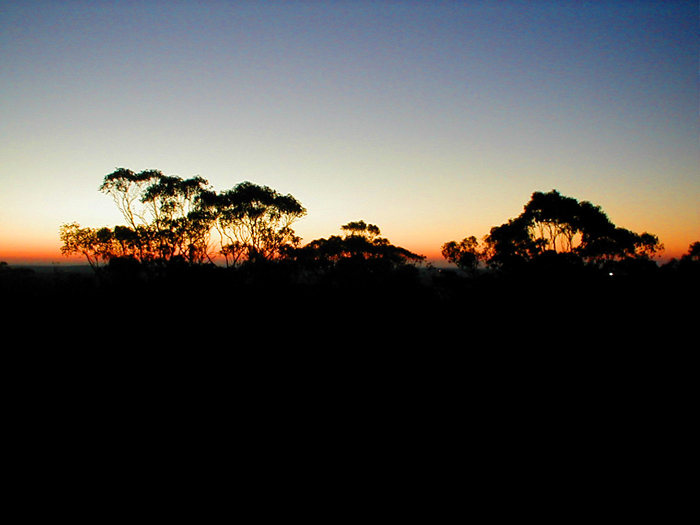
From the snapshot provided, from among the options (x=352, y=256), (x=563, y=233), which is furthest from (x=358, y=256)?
A: (x=563, y=233)

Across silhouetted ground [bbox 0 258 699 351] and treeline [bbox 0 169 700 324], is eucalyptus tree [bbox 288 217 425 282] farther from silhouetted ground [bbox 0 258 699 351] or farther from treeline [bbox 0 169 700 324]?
silhouetted ground [bbox 0 258 699 351]

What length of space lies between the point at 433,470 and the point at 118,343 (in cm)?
1099

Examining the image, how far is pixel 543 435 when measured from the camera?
A: 294 inches

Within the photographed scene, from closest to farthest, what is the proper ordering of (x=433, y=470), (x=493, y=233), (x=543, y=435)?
(x=433, y=470)
(x=543, y=435)
(x=493, y=233)

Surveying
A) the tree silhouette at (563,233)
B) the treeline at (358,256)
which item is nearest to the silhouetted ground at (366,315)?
the treeline at (358,256)

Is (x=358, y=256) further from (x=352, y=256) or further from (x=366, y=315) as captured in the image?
(x=366, y=315)

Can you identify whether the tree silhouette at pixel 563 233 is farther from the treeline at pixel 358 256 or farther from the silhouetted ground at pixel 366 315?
the silhouetted ground at pixel 366 315

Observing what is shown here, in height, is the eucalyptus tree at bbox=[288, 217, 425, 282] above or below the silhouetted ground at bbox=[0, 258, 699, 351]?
above

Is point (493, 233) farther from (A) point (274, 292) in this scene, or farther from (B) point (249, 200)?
(A) point (274, 292)

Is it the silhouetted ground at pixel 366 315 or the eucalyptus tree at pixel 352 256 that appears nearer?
the silhouetted ground at pixel 366 315

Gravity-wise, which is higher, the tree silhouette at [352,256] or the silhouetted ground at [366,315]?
the tree silhouette at [352,256]

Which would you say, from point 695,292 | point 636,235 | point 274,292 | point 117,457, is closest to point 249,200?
point 274,292

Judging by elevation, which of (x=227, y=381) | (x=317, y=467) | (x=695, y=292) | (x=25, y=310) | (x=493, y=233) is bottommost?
(x=317, y=467)

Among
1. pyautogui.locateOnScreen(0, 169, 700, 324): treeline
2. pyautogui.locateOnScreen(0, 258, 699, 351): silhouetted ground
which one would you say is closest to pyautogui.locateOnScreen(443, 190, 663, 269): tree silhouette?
pyautogui.locateOnScreen(0, 169, 700, 324): treeline
